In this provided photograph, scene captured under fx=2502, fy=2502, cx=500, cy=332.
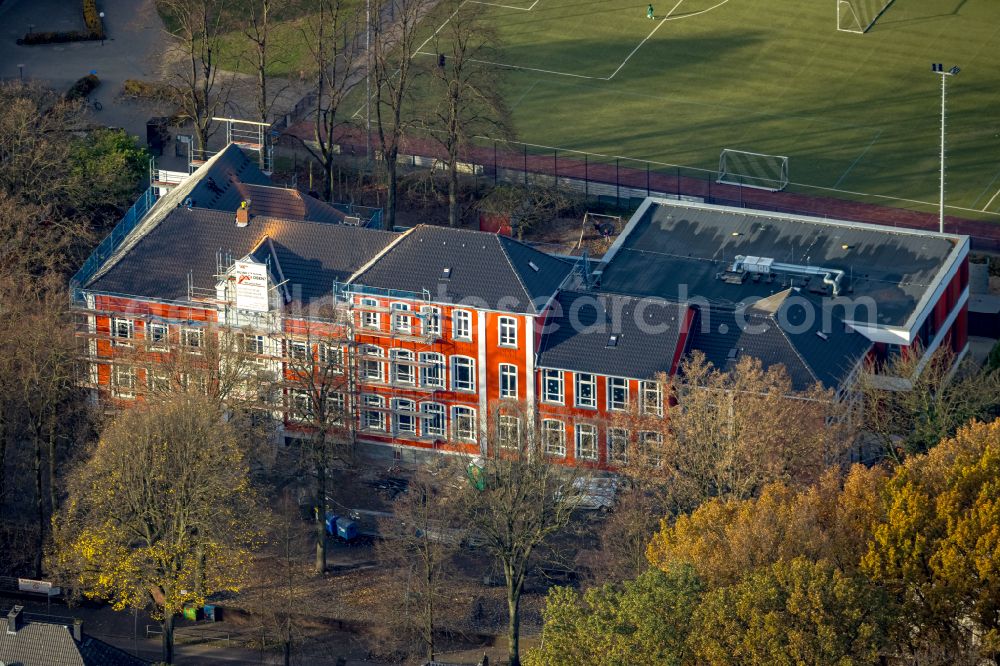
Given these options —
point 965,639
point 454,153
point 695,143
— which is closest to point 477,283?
point 454,153

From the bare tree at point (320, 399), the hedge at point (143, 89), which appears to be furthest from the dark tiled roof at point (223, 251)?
the hedge at point (143, 89)

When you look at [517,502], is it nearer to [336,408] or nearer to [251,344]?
[336,408]

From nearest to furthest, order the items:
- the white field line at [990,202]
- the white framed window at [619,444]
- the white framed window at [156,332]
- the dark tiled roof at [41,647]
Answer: the dark tiled roof at [41,647]
the white framed window at [619,444]
the white framed window at [156,332]
the white field line at [990,202]

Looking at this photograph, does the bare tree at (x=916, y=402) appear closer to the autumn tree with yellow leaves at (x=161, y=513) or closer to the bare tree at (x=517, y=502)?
the bare tree at (x=517, y=502)

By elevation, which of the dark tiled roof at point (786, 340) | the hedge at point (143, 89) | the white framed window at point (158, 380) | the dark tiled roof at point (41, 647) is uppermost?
the hedge at point (143, 89)

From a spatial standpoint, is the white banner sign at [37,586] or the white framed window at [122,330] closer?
the white banner sign at [37,586]

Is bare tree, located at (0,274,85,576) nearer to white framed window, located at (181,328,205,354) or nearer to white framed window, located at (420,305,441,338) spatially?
white framed window, located at (181,328,205,354)

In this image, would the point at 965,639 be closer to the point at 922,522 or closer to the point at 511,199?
the point at 922,522

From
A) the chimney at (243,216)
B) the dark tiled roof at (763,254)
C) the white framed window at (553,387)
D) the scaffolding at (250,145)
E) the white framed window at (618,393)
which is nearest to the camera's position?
the white framed window at (618,393)
